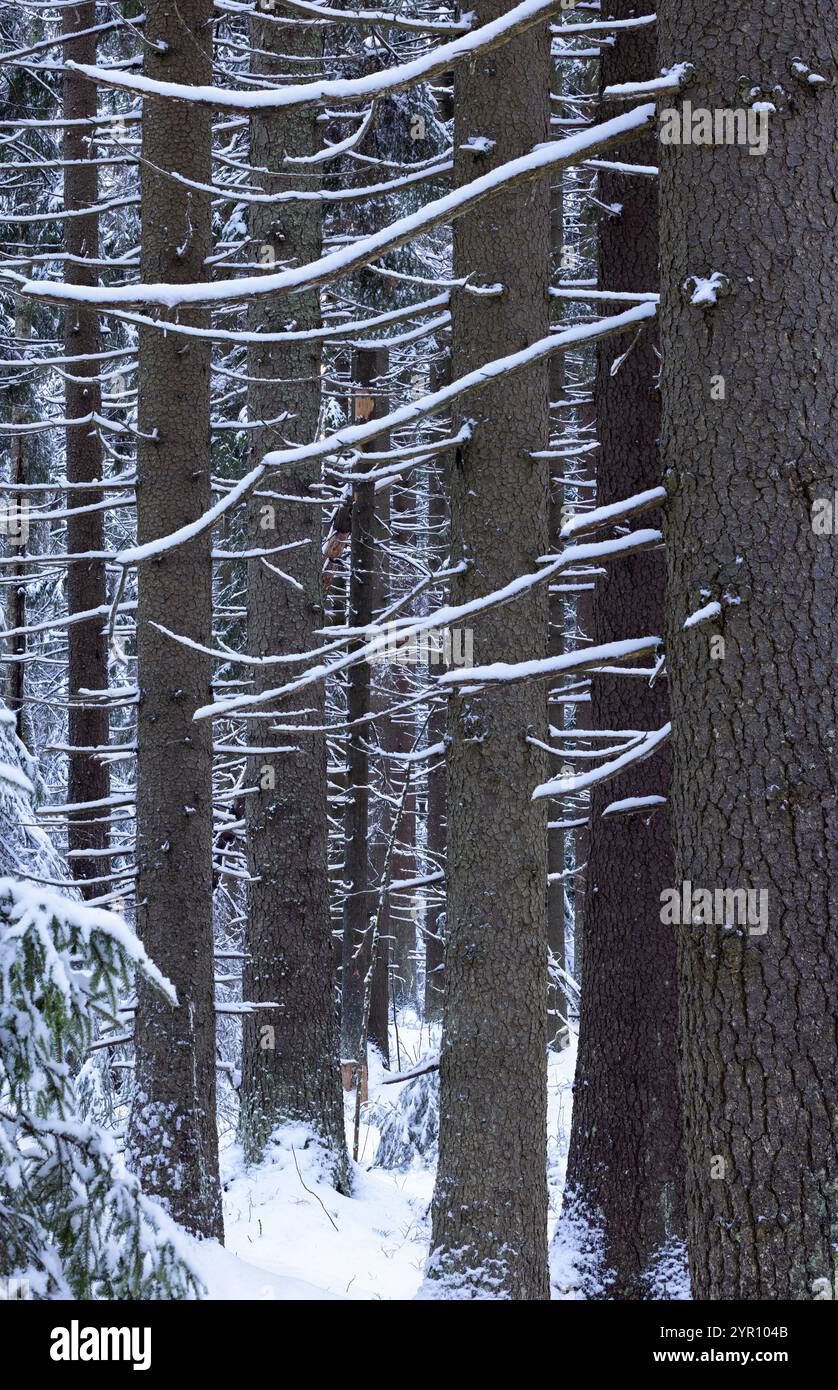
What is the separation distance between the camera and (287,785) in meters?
10.1

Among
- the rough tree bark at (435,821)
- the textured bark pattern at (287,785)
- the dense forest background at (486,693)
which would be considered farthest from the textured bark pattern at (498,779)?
the rough tree bark at (435,821)

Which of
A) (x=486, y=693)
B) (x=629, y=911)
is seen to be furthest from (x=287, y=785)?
(x=486, y=693)

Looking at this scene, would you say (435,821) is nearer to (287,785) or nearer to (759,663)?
(287,785)

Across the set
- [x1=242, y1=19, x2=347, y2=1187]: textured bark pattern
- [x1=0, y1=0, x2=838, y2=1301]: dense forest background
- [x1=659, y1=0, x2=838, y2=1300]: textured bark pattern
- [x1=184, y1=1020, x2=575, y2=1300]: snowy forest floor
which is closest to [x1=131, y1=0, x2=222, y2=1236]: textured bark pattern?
[x1=0, y1=0, x2=838, y2=1301]: dense forest background

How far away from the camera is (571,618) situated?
70.7 feet

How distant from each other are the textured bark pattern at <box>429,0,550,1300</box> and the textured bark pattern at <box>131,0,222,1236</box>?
1787mm

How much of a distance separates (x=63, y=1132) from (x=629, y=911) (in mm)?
5319

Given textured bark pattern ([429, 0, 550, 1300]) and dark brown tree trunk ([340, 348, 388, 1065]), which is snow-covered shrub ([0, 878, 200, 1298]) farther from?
dark brown tree trunk ([340, 348, 388, 1065])

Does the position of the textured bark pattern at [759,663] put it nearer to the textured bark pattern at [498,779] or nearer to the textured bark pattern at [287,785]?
the textured bark pattern at [498,779]

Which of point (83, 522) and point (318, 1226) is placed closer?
point (318, 1226)

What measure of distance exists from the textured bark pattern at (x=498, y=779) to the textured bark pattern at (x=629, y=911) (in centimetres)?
163

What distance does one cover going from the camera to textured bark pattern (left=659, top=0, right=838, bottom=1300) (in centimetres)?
372

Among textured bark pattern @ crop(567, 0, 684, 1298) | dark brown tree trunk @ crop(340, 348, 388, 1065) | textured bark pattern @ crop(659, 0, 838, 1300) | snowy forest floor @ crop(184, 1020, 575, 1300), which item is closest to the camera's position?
textured bark pattern @ crop(659, 0, 838, 1300)

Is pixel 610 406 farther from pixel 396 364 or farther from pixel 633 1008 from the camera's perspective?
pixel 396 364
